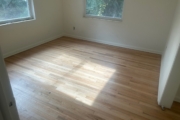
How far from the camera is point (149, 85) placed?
2.23 metres

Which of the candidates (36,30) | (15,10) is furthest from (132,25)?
(15,10)

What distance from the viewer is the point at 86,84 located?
2.21 metres

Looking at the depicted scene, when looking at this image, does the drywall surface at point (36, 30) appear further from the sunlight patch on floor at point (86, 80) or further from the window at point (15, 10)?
the sunlight patch on floor at point (86, 80)

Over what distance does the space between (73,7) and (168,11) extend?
2564 millimetres

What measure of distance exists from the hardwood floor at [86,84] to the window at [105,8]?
1.05m

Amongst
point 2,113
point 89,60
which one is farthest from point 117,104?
point 2,113

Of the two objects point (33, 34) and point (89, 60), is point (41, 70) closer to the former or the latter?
point (89, 60)

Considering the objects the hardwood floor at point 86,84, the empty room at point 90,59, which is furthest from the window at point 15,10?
the hardwood floor at point 86,84

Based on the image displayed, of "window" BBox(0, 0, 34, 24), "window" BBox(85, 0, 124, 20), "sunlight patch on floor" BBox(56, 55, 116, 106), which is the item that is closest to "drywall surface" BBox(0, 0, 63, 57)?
"window" BBox(0, 0, 34, 24)

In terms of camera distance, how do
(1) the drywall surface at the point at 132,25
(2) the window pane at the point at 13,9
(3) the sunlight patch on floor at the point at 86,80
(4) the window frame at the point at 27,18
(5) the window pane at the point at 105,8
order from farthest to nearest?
(5) the window pane at the point at 105,8 → (1) the drywall surface at the point at 132,25 → (4) the window frame at the point at 27,18 → (2) the window pane at the point at 13,9 → (3) the sunlight patch on floor at the point at 86,80

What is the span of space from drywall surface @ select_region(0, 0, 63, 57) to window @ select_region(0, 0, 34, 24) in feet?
0.40

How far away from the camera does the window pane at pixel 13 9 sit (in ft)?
9.08

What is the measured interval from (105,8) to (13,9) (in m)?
2.26

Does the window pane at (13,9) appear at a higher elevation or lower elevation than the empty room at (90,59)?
higher
